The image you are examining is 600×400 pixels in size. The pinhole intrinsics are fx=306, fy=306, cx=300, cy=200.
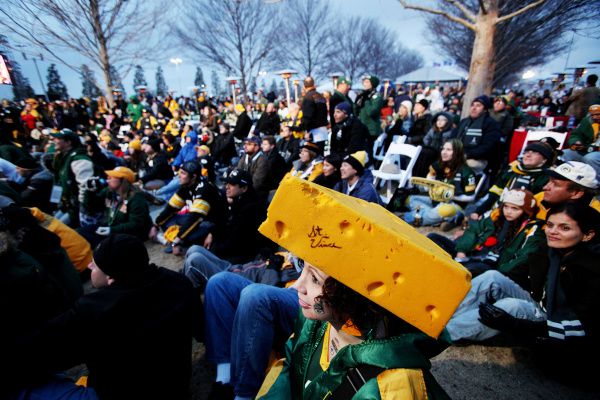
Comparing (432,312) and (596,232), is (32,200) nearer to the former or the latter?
(432,312)

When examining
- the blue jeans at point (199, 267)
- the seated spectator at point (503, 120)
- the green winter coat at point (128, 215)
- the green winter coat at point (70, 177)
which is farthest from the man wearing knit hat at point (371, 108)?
the green winter coat at point (70, 177)

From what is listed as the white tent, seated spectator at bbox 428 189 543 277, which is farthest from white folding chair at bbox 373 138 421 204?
the white tent

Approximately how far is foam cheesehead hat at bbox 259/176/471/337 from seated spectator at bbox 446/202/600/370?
63.9 inches

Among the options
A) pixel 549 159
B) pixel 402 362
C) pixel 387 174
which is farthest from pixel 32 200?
pixel 549 159

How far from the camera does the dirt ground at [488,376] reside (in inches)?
87.0

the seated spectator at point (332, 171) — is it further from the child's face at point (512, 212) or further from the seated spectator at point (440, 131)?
A: the seated spectator at point (440, 131)

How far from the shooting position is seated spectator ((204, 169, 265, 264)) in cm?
369

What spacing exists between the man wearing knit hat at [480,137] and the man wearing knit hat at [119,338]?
5.56 metres

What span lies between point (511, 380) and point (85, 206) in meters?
5.74

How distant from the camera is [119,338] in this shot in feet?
5.37

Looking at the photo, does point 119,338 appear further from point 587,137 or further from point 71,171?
point 587,137

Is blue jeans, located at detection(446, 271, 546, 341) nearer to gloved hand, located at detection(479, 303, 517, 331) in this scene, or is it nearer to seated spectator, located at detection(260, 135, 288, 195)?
gloved hand, located at detection(479, 303, 517, 331)

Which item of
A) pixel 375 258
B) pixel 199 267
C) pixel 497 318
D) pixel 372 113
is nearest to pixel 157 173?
pixel 199 267

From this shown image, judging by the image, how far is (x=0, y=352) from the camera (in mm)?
1495
